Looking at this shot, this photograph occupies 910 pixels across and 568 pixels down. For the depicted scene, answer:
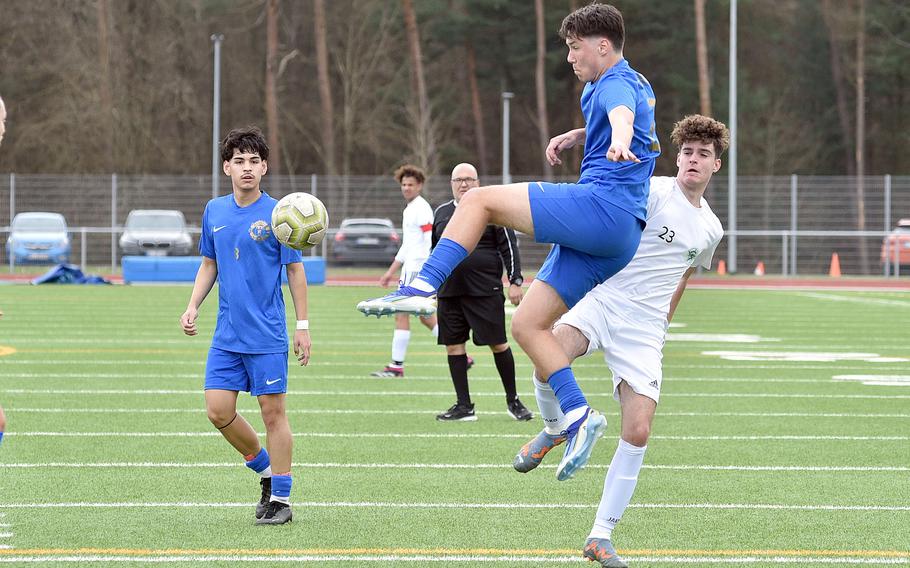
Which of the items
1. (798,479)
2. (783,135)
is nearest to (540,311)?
(798,479)

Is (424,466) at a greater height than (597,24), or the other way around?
(597,24)

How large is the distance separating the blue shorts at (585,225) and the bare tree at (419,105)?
135ft

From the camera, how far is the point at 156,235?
1438 inches

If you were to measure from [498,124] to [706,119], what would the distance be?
2027 inches

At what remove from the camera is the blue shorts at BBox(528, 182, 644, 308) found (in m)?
5.50

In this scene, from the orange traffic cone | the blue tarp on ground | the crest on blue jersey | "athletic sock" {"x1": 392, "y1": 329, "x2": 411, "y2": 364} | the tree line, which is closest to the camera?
the crest on blue jersey

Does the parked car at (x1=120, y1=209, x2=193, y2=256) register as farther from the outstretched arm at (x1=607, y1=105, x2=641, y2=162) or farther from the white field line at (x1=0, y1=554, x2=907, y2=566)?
the outstretched arm at (x1=607, y1=105, x2=641, y2=162)

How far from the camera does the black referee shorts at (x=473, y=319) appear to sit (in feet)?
34.6

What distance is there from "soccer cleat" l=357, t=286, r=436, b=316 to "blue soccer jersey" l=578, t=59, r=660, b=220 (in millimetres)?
903

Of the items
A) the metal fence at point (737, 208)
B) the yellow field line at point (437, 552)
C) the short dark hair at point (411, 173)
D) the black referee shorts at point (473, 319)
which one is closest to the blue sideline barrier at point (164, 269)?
the metal fence at point (737, 208)

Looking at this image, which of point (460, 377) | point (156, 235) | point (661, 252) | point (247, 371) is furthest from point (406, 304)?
point (156, 235)

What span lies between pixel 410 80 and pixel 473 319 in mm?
44790

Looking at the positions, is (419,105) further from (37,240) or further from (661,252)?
(661,252)

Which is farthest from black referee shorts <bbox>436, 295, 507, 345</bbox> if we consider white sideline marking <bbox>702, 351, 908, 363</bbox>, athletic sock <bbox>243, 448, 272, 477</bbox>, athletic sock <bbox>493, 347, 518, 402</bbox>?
white sideline marking <bbox>702, 351, 908, 363</bbox>
